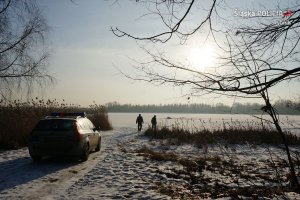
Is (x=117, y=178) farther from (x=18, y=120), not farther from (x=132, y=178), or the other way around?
(x=18, y=120)

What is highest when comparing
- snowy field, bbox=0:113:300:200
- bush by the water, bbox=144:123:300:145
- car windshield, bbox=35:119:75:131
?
car windshield, bbox=35:119:75:131

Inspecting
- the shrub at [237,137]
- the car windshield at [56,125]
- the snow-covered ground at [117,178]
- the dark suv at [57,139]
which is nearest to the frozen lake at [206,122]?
the shrub at [237,137]

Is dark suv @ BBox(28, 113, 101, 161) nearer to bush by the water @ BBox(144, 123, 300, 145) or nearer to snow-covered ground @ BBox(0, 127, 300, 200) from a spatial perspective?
snow-covered ground @ BBox(0, 127, 300, 200)

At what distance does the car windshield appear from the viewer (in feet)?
39.7

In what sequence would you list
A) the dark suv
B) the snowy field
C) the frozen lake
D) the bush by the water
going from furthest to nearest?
1. the frozen lake
2. the bush by the water
3. the dark suv
4. the snowy field

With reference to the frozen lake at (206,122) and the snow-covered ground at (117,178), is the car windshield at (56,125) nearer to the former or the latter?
the snow-covered ground at (117,178)

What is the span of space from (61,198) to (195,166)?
5.63 meters

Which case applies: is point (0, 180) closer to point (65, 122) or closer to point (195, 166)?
point (65, 122)

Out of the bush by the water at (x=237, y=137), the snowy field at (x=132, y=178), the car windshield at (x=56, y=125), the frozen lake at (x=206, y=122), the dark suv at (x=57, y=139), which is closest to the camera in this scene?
the snowy field at (x=132, y=178)

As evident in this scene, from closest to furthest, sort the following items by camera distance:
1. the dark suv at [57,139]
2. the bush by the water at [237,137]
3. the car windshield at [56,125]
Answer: the dark suv at [57,139] → the car windshield at [56,125] → the bush by the water at [237,137]

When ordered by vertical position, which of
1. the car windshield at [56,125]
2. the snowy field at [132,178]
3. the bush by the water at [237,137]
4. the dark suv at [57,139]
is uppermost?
the car windshield at [56,125]

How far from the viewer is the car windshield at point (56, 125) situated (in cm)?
1211

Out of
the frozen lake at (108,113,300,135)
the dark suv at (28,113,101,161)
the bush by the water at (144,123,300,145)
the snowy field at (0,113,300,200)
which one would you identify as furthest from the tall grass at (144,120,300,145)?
the dark suv at (28,113,101,161)

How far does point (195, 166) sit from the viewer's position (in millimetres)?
11773
